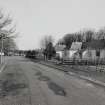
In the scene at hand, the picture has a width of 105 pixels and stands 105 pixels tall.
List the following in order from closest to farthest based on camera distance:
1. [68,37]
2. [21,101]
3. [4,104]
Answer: [4,104], [21,101], [68,37]

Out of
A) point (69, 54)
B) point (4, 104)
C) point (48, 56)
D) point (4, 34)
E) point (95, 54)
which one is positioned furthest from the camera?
point (69, 54)

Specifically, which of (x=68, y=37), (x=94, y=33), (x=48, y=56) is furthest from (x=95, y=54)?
(x=68, y=37)

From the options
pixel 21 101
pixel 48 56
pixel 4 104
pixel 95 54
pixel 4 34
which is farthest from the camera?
pixel 48 56

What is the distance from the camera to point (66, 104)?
548cm

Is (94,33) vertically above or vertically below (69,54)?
above

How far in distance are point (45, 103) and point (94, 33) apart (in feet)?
307

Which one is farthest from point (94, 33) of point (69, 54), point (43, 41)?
point (69, 54)

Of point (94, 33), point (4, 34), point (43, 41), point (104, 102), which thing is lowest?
point (104, 102)

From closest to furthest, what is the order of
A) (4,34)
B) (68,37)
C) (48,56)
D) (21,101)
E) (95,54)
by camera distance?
(21,101) → (4,34) → (95,54) → (48,56) → (68,37)

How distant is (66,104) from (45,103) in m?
0.91

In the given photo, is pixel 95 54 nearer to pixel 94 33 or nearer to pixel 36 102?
pixel 36 102

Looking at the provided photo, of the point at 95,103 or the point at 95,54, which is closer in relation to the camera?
the point at 95,103

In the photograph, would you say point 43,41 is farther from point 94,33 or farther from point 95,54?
point 95,54

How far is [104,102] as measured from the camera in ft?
19.2
